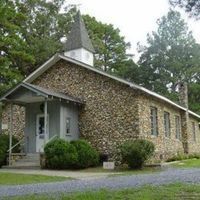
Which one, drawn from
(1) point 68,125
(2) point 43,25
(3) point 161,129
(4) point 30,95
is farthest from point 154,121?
(2) point 43,25

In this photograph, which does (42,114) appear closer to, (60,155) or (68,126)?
(68,126)

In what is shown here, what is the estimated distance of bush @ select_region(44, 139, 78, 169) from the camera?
2031 cm

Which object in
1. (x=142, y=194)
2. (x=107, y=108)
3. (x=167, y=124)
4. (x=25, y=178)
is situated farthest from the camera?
(x=167, y=124)

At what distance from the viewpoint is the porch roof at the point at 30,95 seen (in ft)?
71.5

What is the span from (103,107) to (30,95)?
14.3 feet

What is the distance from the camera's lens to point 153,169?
19.6 meters

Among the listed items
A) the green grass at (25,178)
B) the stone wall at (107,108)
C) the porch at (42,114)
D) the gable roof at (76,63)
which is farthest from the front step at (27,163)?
the gable roof at (76,63)

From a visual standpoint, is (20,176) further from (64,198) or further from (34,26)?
(34,26)

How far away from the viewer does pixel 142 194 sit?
9.92m

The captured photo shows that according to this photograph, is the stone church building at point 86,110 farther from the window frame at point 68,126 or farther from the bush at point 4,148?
the bush at point 4,148

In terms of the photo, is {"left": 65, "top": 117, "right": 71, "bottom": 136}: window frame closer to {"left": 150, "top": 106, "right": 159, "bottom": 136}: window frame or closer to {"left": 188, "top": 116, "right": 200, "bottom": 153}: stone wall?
{"left": 150, "top": 106, "right": 159, "bottom": 136}: window frame

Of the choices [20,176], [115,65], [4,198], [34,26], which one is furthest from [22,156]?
[115,65]

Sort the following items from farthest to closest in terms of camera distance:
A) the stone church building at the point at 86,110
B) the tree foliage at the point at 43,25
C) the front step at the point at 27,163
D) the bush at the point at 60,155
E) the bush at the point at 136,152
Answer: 1. the tree foliage at the point at 43,25
2. the stone church building at the point at 86,110
3. the front step at the point at 27,163
4. the bush at the point at 60,155
5. the bush at the point at 136,152

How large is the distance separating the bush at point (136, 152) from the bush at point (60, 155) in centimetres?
258
